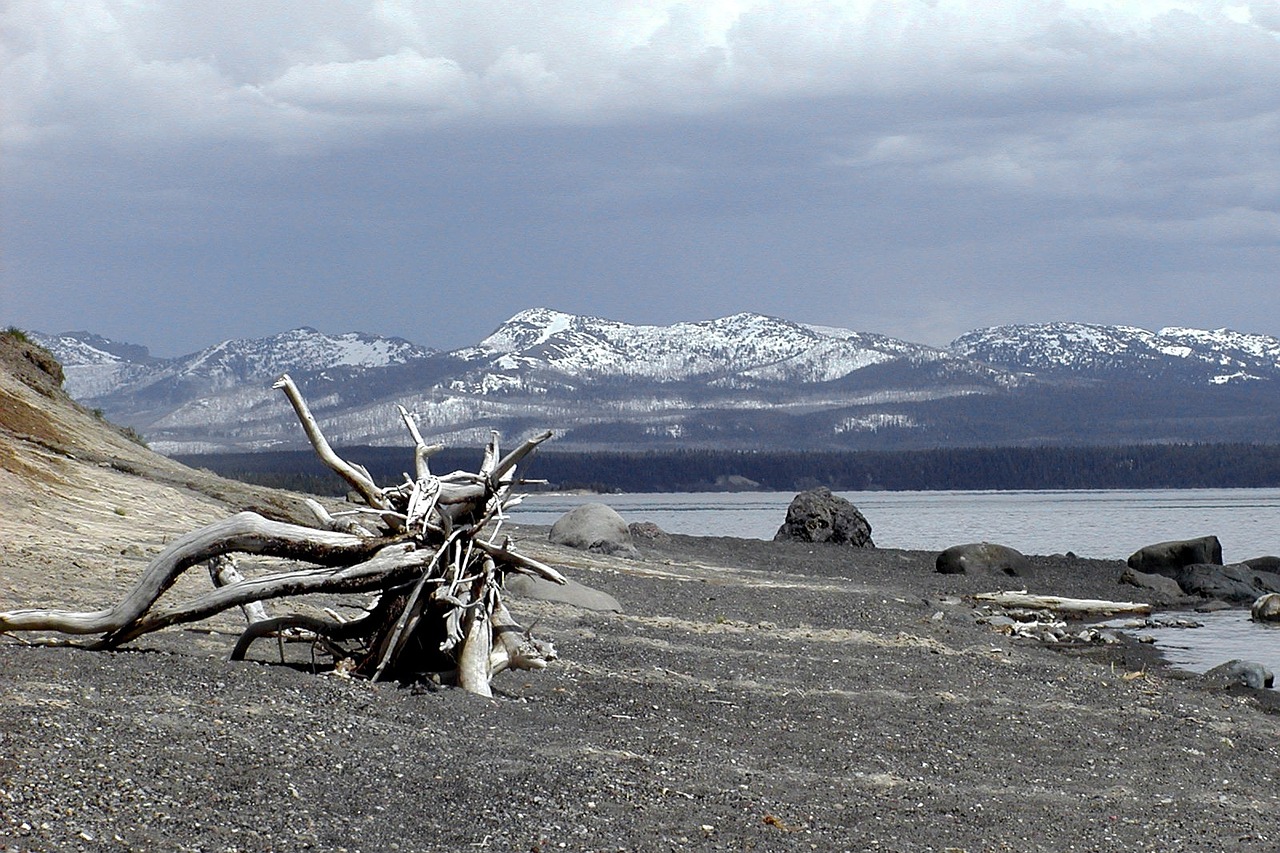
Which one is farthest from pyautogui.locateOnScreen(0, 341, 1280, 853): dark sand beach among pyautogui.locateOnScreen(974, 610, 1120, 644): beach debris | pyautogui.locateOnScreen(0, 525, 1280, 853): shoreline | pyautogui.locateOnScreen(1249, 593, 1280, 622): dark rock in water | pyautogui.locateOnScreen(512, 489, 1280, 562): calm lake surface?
pyautogui.locateOnScreen(512, 489, 1280, 562): calm lake surface

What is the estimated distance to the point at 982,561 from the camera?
40.6 metres

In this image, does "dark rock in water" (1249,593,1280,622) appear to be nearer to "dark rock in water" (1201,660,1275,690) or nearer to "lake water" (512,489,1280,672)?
"lake water" (512,489,1280,672)

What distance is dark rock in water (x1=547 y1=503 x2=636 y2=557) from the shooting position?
3541cm

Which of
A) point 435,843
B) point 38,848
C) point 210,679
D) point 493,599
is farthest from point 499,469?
point 38,848

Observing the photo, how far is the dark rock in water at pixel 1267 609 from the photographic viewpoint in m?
30.2

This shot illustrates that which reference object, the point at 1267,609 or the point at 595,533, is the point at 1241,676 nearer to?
the point at 1267,609

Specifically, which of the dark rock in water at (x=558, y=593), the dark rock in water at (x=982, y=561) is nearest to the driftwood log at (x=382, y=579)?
the dark rock in water at (x=558, y=593)

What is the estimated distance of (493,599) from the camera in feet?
42.7

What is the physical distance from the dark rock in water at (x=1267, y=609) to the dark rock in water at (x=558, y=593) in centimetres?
1628

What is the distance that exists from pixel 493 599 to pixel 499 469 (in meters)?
1.24

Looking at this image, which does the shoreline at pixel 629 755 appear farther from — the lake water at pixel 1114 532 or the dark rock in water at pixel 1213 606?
the dark rock in water at pixel 1213 606

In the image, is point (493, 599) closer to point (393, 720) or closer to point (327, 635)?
point (327, 635)

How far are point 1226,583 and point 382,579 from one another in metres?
29.5

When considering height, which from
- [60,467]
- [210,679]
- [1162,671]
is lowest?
[1162,671]
